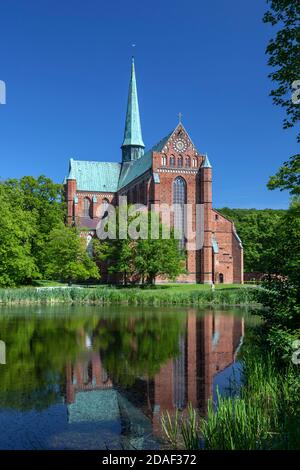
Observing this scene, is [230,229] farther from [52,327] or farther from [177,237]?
[52,327]

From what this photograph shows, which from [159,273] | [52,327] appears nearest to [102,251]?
[159,273]

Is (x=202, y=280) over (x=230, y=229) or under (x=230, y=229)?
under

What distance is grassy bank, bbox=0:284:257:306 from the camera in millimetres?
33781

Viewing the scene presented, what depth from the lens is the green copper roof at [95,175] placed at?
70438mm

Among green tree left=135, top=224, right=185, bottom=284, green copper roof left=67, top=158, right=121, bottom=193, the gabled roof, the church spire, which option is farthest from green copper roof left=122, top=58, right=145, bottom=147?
green tree left=135, top=224, right=185, bottom=284

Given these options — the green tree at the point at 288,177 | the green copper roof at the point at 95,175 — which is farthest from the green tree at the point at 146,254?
the green tree at the point at 288,177

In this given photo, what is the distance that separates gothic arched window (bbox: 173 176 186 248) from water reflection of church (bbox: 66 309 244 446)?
37293mm

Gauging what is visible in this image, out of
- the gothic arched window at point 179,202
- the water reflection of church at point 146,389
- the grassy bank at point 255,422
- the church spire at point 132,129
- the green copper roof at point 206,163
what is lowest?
the water reflection of church at point 146,389

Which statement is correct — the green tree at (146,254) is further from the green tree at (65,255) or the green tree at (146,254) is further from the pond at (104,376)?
the pond at (104,376)

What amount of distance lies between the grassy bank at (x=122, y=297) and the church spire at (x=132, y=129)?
38.9 meters

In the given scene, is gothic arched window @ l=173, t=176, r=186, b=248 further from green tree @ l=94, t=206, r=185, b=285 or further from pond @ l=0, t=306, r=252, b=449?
pond @ l=0, t=306, r=252, b=449

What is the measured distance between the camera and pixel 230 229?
184 ft

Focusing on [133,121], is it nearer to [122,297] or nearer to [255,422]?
[122,297]

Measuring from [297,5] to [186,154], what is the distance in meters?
45.1
